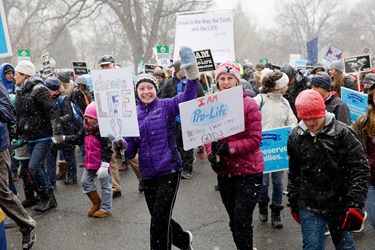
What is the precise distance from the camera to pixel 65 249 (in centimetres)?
519

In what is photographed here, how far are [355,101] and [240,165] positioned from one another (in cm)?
308

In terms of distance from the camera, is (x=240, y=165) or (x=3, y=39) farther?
(x=3, y=39)

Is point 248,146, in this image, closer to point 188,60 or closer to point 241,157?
point 241,157

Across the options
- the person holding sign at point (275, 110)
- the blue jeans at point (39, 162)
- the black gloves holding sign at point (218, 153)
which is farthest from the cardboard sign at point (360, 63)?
the black gloves holding sign at point (218, 153)

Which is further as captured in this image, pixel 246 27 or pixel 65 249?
pixel 246 27

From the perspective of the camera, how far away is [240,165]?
4.03 meters

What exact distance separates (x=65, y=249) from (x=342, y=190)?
3.36m

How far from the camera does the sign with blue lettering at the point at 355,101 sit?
20.3 feet

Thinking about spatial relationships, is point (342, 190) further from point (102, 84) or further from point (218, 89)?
point (102, 84)

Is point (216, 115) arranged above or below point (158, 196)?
above

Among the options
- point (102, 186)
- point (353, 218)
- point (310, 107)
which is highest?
point (310, 107)

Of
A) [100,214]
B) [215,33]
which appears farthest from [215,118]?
[215,33]

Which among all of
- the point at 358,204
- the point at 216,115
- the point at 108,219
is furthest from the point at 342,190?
the point at 108,219

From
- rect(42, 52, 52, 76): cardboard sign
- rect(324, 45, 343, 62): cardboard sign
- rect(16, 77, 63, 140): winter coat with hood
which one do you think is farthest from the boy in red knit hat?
rect(324, 45, 343, 62): cardboard sign
